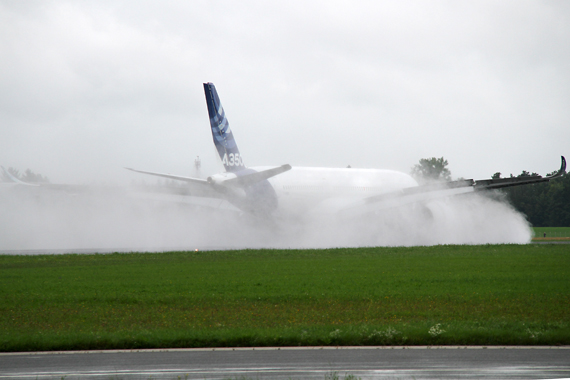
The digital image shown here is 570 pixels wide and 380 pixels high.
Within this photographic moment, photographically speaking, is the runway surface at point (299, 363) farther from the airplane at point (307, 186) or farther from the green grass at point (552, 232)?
the green grass at point (552, 232)

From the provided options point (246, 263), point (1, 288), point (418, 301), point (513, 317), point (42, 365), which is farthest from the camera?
point (246, 263)

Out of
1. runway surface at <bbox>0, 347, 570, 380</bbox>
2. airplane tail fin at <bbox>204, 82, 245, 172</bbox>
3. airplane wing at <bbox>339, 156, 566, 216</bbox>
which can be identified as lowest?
runway surface at <bbox>0, 347, 570, 380</bbox>

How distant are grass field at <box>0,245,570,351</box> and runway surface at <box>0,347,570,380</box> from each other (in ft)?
2.05

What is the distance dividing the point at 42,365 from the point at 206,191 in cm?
2834

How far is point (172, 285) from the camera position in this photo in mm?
18969

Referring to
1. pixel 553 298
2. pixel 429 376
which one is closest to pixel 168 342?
pixel 429 376

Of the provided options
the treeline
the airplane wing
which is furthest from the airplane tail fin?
the treeline

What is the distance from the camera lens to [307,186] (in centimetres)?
3925

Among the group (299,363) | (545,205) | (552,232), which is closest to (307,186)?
(299,363)

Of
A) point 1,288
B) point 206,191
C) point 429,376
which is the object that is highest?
point 206,191

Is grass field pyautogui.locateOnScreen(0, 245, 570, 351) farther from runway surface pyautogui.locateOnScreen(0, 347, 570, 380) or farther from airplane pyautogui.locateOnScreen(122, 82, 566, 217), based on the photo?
airplane pyautogui.locateOnScreen(122, 82, 566, 217)

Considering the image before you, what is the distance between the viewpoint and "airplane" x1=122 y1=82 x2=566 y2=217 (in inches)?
1395

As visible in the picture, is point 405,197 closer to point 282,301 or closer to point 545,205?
point 282,301

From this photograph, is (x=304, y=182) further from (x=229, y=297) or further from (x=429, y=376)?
(x=429, y=376)
